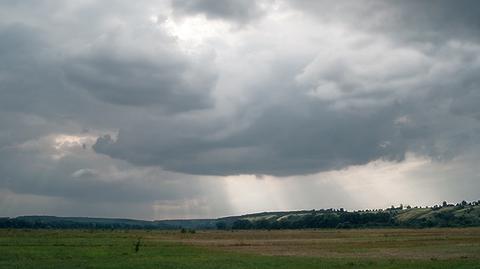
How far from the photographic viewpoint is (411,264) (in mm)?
48281

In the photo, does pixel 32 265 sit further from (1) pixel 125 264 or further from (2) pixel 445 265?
(2) pixel 445 265

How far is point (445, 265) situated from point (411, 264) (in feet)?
10.5

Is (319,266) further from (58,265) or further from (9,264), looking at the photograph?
(9,264)

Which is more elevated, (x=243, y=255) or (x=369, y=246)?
(x=369, y=246)

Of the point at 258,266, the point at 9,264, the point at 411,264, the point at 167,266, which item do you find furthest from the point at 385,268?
the point at 9,264

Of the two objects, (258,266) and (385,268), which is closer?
(385,268)

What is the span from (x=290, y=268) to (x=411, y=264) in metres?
10.7

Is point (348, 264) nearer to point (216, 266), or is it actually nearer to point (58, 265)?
point (216, 266)

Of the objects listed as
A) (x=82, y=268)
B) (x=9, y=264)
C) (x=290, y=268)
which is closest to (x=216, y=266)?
(x=290, y=268)

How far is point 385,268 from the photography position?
1741 inches

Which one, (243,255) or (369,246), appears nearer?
(243,255)

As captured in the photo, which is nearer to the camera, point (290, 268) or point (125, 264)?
point (290, 268)

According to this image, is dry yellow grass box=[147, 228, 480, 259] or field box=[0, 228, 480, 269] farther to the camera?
dry yellow grass box=[147, 228, 480, 259]

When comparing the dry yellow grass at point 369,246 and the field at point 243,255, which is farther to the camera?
the dry yellow grass at point 369,246
